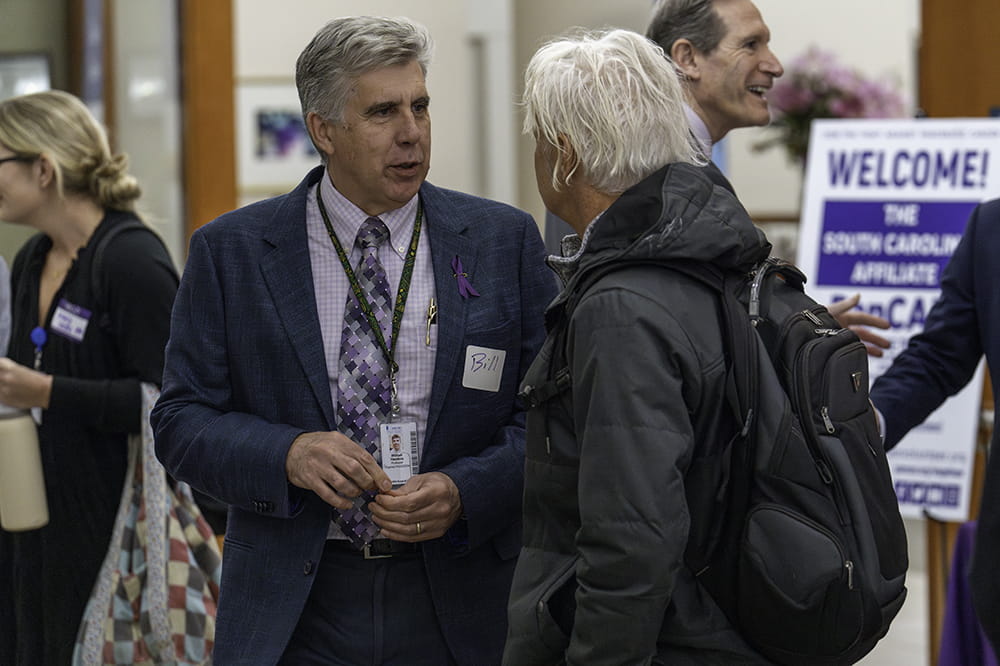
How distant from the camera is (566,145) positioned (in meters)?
1.80

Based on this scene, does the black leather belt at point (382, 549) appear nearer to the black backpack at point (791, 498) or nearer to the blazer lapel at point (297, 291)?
the blazer lapel at point (297, 291)

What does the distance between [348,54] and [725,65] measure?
0.94 m

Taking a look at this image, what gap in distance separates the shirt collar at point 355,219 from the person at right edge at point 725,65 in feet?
2.47

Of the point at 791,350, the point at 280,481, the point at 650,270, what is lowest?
the point at 280,481

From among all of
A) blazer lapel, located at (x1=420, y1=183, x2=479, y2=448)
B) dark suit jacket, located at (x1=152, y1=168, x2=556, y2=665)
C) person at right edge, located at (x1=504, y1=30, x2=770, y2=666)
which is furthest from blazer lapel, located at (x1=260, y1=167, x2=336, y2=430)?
person at right edge, located at (x1=504, y1=30, x2=770, y2=666)

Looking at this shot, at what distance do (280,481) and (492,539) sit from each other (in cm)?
40

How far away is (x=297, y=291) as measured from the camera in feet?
7.23

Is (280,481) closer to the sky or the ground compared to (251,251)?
closer to the ground

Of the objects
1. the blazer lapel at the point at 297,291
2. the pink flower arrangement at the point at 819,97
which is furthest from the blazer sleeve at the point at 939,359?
the pink flower arrangement at the point at 819,97

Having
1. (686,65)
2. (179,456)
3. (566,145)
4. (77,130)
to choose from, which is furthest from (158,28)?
(566,145)

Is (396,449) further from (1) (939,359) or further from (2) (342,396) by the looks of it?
(1) (939,359)

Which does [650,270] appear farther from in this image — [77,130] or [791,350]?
[77,130]

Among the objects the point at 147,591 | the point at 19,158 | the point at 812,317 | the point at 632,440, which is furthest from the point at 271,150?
the point at 632,440

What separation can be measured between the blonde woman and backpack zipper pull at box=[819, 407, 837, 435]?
1746 millimetres
